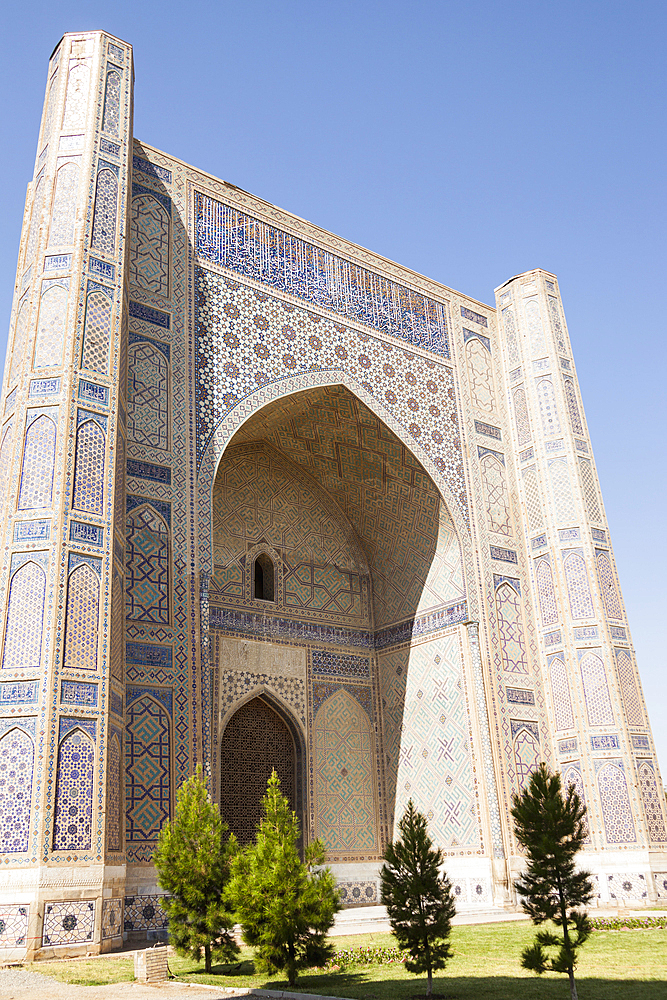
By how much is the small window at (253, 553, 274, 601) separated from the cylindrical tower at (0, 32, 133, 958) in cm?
338

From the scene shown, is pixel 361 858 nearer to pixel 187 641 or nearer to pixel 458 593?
pixel 458 593

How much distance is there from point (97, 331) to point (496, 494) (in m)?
5.56

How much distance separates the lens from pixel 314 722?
10180mm

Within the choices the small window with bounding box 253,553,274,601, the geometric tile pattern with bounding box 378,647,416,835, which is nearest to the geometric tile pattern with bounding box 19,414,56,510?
the small window with bounding box 253,553,274,601

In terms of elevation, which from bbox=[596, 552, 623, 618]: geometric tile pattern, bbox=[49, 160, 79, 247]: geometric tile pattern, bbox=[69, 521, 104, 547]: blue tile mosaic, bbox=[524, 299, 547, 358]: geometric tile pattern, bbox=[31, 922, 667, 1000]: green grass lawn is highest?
bbox=[524, 299, 547, 358]: geometric tile pattern

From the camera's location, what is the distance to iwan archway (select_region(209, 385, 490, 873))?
984 centimetres

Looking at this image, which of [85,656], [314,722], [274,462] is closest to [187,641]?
[85,656]

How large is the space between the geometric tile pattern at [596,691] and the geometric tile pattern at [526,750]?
64 cm

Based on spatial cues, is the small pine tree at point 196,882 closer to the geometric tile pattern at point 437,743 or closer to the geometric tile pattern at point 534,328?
the geometric tile pattern at point 437,743

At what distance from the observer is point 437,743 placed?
1002 centimetres

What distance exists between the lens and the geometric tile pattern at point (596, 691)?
9656mm

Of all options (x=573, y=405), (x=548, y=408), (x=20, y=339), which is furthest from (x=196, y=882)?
(x=573, y=405)

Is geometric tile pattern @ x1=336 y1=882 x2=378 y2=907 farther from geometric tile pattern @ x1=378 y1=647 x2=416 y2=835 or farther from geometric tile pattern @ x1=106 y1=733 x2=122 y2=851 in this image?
geometric tile pattern @ x1=106 y1=733 x2=122 y2=851

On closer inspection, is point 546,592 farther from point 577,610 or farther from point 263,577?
point 263,577
